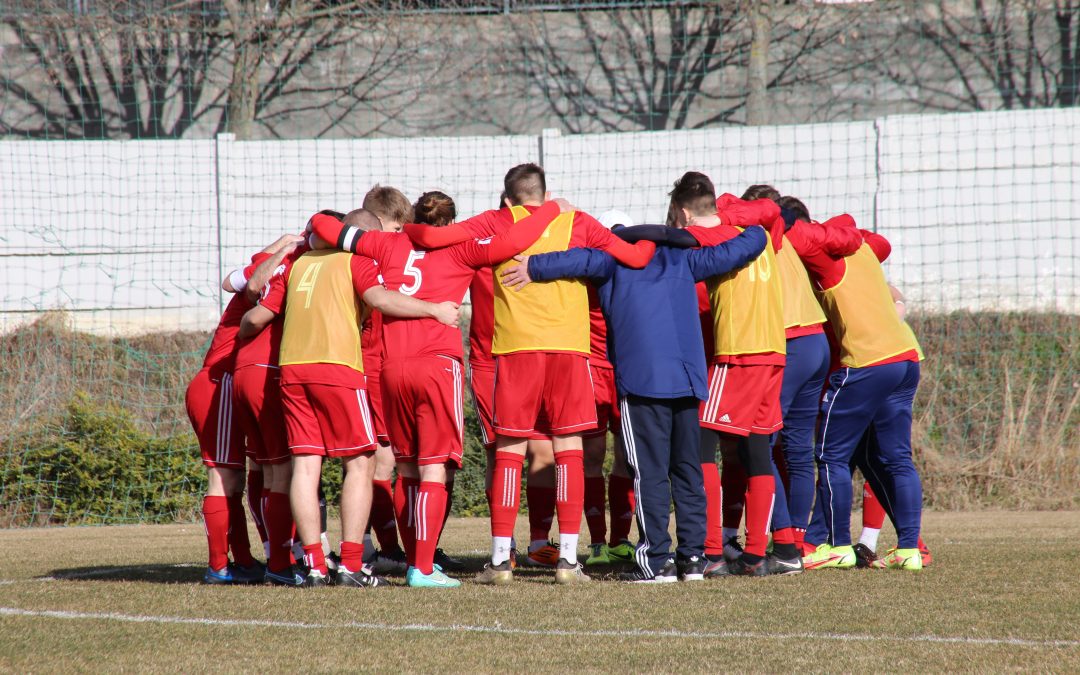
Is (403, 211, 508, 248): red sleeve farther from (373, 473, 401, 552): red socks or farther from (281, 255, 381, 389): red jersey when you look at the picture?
(373, 473, 401, 552): red socks

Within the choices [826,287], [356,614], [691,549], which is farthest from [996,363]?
[356,614]

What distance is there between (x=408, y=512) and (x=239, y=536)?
976 millimetres

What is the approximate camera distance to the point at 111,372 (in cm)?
1362

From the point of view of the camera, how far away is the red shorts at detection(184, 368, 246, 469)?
21.0 ft

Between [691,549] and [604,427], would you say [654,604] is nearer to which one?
[691,549]

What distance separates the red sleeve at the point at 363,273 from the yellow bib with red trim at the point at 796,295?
2.26 meters

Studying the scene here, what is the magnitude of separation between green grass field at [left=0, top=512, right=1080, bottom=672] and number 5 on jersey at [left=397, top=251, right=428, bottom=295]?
1517mm

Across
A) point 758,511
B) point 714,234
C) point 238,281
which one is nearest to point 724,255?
point 714,234

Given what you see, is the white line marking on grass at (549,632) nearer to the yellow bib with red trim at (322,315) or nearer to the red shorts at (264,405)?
the red shorts at (264,405)

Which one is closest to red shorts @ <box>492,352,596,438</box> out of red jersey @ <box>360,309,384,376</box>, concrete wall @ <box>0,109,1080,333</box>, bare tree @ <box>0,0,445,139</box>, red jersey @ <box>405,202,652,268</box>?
red jersey @ <box>405,202,652,268</box>

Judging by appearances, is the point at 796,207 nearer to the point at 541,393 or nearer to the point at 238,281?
the point at 541,393

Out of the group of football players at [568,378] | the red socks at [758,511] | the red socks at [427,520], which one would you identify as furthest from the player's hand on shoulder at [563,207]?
the red socks at [758,511]

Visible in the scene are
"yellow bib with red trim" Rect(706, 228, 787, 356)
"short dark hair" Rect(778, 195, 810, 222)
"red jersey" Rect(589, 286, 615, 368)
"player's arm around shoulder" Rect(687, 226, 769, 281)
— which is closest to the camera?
"player's arm around shoulder" Rect(687, 226, 769, 281)

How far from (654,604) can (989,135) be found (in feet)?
40.9
